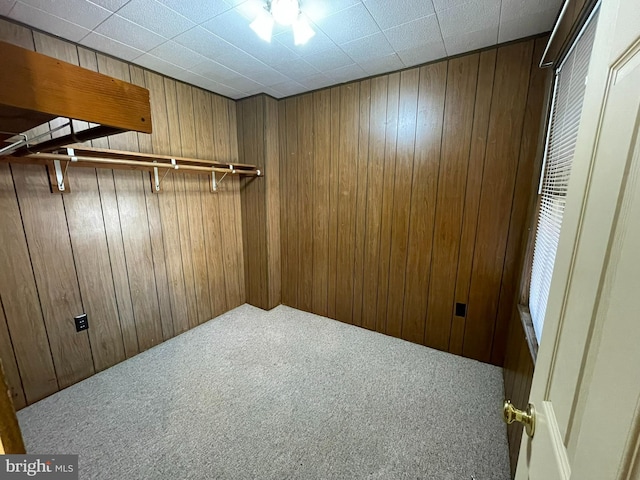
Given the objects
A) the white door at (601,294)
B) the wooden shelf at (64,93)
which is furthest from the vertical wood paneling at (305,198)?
the white door at (601,294)

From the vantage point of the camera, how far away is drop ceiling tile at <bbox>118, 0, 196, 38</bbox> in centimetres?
139

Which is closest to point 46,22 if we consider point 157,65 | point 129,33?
point 129,33

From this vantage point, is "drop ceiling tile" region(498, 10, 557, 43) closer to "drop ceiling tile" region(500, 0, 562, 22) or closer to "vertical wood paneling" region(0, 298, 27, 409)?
"drop ceiling tile" region(500, 0, 562, 22)

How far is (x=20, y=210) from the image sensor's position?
1.62 metres

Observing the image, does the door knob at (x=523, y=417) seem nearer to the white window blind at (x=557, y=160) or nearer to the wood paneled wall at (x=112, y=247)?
Answer: the white window blind at (x=557, y=160)

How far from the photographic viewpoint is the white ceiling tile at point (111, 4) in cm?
135

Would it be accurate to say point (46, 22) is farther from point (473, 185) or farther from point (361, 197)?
point (473, 185)

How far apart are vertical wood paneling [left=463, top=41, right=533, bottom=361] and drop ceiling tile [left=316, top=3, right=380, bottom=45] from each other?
0.95m

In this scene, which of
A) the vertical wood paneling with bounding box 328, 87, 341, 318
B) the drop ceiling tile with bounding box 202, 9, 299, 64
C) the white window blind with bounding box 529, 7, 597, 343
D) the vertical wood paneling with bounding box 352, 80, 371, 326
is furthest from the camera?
the vertical wood paneling with bounding box 328, 87, 341, 318

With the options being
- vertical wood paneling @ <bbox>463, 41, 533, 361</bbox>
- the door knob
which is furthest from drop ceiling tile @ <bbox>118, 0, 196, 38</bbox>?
the door knob

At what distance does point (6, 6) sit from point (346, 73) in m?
2.02

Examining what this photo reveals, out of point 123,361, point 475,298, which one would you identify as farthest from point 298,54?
point 123,361

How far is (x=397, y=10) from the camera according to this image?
56.5 inches

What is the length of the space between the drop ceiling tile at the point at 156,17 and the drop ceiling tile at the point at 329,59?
82 cm
